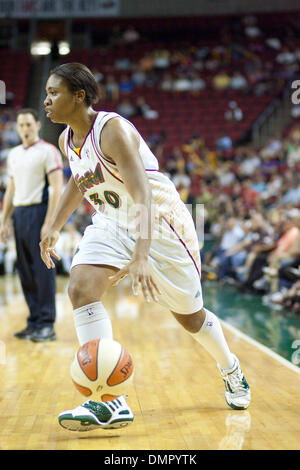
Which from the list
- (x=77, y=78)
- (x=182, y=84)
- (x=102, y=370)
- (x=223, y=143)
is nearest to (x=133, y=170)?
(x=77, y=78)

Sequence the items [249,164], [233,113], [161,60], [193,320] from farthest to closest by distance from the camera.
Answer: [161,60] < [233,113] < [249,164] < [193,320]

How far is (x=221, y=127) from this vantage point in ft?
56.8

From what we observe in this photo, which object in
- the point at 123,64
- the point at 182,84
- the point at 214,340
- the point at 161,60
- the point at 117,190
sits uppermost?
the point at 161,60

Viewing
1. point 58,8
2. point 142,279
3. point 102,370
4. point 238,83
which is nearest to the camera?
point 142,279

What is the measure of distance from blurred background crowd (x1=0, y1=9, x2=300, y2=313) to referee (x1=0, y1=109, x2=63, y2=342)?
295 centimetres

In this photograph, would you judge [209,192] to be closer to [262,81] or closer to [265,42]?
[262,81]

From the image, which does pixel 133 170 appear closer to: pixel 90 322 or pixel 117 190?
pixel 117 190

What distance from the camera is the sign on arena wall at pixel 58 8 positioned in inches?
761

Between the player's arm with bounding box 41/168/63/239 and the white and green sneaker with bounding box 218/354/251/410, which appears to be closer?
the white and green sneaker with bounding box 218/354/251/410

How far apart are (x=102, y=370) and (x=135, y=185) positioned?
78 cm

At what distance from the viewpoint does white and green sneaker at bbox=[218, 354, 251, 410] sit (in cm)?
297

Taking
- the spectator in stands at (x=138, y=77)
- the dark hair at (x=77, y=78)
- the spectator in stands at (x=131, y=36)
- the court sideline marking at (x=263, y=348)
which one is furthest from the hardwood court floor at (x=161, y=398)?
the spectator in stands at (x=131, y=36)

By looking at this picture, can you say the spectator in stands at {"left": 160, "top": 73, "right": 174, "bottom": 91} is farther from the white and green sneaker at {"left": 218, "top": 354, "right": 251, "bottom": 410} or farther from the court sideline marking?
the white and green sneaker at {"left": 218, "top": 354, "right": 251, "bottom": 410}

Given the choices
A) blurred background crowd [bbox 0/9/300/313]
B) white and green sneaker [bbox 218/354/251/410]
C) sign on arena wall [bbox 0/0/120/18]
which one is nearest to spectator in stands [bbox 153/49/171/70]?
blurred background crowd [bbox 0/9/300/313]
